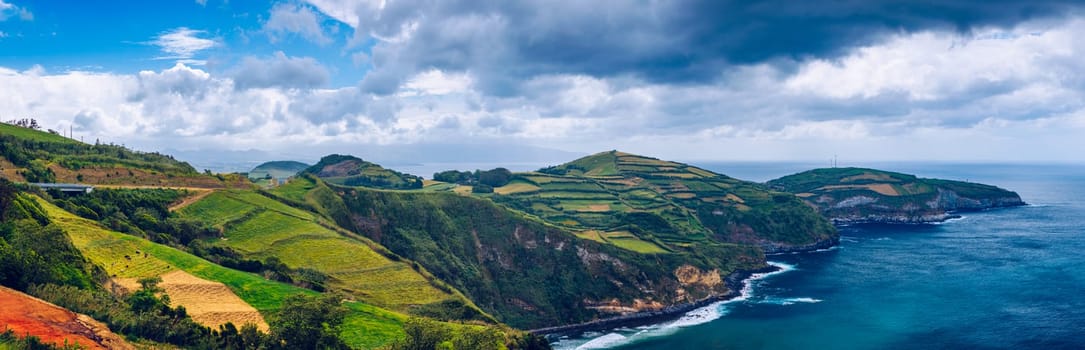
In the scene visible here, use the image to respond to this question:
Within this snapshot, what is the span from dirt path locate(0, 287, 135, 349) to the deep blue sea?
220 ft

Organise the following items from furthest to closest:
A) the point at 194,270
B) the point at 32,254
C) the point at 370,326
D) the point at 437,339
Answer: the point at 194,270 < the point at 370,326 < the point at 437,339 < the point at 32,254

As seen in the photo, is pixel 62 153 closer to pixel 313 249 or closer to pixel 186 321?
pixel 313 249

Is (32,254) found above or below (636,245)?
above

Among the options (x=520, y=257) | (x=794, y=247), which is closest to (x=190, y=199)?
(x=520, y=257)

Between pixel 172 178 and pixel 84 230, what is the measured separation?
39.4m

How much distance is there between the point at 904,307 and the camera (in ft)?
377

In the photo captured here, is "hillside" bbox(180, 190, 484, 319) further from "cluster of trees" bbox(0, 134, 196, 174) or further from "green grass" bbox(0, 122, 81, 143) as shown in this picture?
"green grass" bbox(0, 122, 81, 143)

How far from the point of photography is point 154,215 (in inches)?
3460

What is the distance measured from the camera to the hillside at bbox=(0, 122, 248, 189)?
3708 inches

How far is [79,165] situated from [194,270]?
46497mm

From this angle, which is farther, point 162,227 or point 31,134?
point 31,134

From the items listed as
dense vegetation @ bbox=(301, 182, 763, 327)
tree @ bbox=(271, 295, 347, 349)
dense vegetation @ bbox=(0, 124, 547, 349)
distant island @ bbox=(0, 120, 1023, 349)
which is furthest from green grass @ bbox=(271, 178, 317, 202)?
tree @ bbox=(271, 295, 347, 349)

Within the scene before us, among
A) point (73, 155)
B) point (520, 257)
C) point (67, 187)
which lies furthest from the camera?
point (520, 257)

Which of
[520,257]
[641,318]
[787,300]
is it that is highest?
[520,257]
